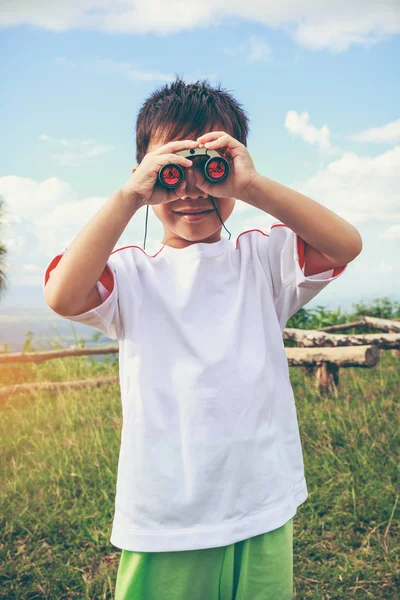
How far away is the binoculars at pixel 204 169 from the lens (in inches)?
62.1

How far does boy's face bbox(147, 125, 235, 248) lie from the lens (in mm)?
1766

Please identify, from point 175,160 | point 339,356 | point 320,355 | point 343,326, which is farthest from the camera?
point 343,326

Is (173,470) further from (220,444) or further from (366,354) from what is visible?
(366,354)

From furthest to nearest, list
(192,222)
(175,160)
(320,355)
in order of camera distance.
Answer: (320,355)
(192,222)
(175,160)

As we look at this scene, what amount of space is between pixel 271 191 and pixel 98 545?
246 cm

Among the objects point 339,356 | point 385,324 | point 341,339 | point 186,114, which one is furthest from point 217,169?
point 385,324

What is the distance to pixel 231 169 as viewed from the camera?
1.64 metres

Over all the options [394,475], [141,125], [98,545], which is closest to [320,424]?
[394,475]

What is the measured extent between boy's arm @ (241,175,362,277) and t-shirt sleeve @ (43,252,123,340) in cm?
48

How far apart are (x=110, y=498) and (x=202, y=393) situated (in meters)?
2.29

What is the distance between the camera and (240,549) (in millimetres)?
1727

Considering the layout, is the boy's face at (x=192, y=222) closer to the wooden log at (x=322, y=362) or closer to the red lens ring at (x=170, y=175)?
the red lens ring at (x=170, y=175)

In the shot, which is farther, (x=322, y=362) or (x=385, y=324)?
(x=385, y=324)

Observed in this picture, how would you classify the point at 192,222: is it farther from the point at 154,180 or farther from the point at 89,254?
the point at 89,254
